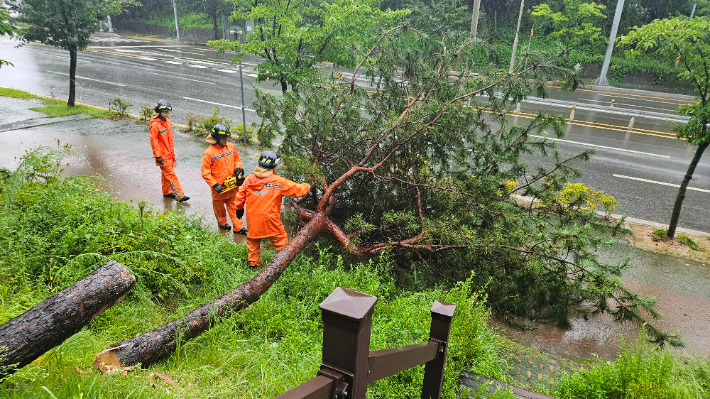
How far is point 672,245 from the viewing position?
727 centimetres

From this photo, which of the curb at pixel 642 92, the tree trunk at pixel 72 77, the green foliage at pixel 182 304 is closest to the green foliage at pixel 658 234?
the green foliage at pixel 182 304

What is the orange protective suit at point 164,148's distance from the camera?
271 inches

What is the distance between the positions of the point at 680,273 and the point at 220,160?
675 centimetres

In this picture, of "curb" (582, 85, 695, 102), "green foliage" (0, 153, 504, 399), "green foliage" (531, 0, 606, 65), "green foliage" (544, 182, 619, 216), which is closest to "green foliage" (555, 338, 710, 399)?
"green foliage" (0, 153, 504, 399)

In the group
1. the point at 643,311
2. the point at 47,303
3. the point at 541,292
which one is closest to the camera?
the point at 47,303

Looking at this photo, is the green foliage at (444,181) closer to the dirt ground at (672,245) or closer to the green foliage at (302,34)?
the green foliage at (302,34)

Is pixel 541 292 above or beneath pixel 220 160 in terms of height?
beneath

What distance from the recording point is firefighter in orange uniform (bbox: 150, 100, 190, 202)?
688cm

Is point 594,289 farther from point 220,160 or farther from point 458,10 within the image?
point 458,10

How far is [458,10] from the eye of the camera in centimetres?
2602

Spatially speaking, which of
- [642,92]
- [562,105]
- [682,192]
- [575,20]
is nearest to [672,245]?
[682,192]

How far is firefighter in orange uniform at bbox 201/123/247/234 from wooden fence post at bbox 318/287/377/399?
4.71 meters

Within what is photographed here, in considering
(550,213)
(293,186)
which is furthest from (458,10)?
(293,186)

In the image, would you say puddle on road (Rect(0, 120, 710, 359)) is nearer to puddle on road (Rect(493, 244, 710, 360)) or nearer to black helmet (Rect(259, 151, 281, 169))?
puddle on road (Rect(493, 244, 710, 360))
